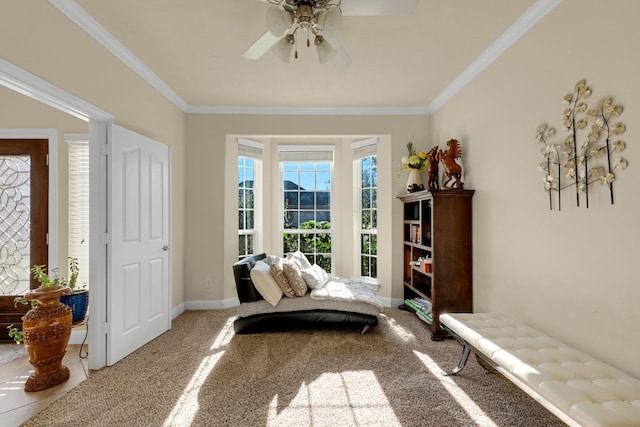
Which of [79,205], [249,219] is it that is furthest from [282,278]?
[79,205]

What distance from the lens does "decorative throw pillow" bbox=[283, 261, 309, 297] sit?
3172mm

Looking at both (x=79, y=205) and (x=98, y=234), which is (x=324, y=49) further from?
(x=79, y=205)

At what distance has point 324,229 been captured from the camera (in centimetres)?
473

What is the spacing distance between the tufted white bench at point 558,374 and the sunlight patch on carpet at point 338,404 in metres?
0.71

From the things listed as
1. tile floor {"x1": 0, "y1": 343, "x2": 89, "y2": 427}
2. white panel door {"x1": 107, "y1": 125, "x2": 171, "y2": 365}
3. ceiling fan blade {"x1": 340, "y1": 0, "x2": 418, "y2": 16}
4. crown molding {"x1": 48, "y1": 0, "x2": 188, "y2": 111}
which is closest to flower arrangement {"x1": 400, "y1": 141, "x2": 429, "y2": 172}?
ceiling fan blade {"x1": 340, "y1": 0, "x2": 418, "y2": 16}

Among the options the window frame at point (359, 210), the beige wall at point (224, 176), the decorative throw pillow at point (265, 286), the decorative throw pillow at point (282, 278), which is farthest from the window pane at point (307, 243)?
the decorative throw pillow at point (265, 286)

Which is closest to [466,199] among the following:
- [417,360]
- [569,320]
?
[569,320]

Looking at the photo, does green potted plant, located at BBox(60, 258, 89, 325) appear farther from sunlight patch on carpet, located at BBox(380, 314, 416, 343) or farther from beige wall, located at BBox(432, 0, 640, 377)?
beige wall, located at BBox(432, 0, 640, 377)

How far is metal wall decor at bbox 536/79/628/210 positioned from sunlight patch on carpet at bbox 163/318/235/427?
2.70 meters

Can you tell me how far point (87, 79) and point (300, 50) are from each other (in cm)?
166

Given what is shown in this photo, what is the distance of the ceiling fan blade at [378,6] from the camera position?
161 cm

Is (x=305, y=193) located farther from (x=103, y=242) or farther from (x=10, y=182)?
(x=10, y=182)

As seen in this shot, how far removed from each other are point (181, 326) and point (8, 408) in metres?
1.49

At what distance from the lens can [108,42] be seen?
2.46m
